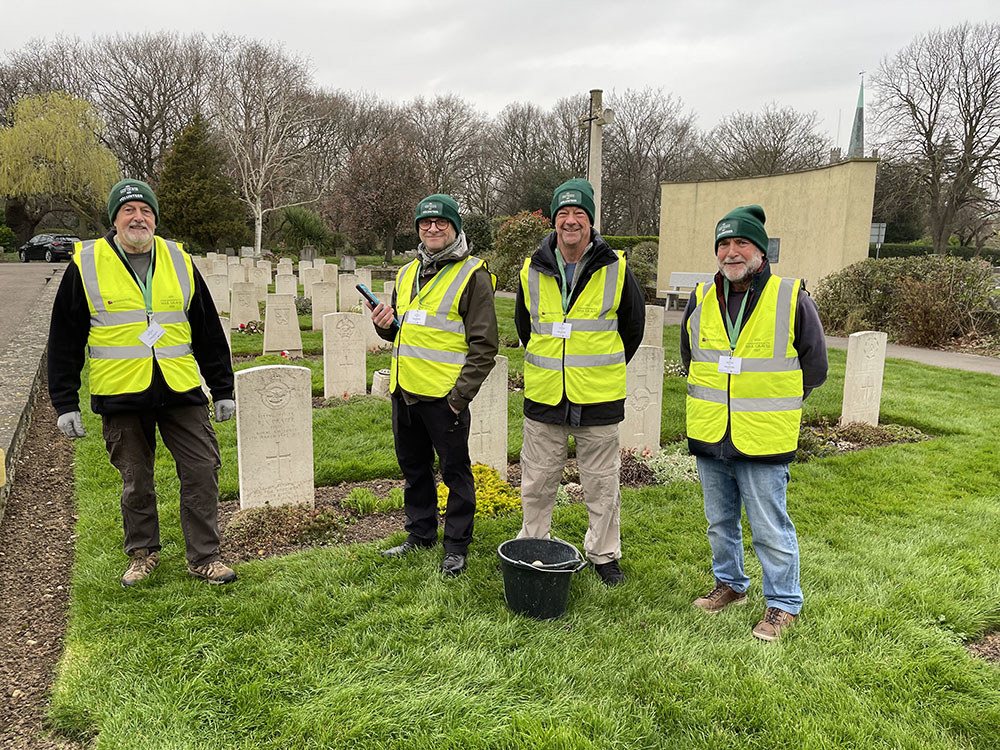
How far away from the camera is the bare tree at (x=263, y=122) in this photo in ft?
107

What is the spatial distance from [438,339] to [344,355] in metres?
4.53

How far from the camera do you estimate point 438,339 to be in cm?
385

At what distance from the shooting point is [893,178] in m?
31.8

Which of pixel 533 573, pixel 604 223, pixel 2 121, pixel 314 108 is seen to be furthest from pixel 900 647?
pixel 2 121

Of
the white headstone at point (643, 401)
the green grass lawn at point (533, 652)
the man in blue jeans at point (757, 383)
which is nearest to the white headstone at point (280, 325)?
the green grass lawn at point (533, 652)

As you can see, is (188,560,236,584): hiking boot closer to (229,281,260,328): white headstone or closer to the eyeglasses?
the eyeglasses

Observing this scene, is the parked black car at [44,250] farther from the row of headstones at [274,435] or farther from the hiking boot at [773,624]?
the hiking boot at [773,624]

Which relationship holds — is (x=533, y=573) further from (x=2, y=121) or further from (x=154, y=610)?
(x=2, y=121)

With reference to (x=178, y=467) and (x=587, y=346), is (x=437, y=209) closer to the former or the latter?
(x=587, y=346)

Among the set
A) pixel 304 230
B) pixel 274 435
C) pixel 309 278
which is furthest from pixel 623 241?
pixel 274 435

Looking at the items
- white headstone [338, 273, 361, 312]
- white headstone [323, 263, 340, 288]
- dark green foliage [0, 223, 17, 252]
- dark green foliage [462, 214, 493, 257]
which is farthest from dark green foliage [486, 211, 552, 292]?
dark green foliage [0, 223, 17, 252]

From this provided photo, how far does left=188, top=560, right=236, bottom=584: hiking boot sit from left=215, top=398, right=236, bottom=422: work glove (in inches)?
32.8

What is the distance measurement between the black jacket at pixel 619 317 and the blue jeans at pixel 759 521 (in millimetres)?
589

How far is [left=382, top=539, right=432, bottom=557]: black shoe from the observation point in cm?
411
